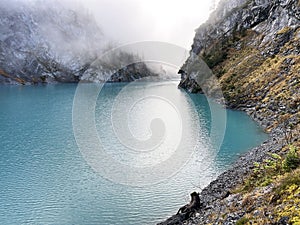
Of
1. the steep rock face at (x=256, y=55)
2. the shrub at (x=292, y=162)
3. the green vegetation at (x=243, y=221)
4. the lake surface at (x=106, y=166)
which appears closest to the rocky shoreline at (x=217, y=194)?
the green vegetation at (x=243, y=221)

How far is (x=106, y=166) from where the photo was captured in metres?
56.3

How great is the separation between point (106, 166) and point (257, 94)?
6136 cm

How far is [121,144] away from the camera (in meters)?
71.7

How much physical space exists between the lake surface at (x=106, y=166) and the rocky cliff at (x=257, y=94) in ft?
18.1

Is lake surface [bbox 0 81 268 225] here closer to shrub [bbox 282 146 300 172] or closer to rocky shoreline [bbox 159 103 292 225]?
→ rocky shoreline [bbox 159 103 292 225]

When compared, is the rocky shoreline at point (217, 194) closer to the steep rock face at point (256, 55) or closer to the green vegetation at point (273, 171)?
the green vegetation at point (273, 171)

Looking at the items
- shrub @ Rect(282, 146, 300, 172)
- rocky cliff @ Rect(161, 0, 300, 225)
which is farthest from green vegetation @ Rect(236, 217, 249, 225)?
shrub @ Rect(282, 146, 300, 172)

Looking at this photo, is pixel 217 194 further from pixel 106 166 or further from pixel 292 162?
pixel 106 166

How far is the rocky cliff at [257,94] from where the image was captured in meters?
26.1

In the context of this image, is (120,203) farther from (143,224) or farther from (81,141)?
(81,141)

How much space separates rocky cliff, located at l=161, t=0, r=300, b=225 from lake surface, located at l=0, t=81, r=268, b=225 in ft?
18.1

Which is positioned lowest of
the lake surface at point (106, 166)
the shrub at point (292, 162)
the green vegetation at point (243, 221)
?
the green vegetation at point (243, 221)

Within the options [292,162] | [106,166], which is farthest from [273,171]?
[106,166]

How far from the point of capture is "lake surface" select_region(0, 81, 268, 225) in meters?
39.9
